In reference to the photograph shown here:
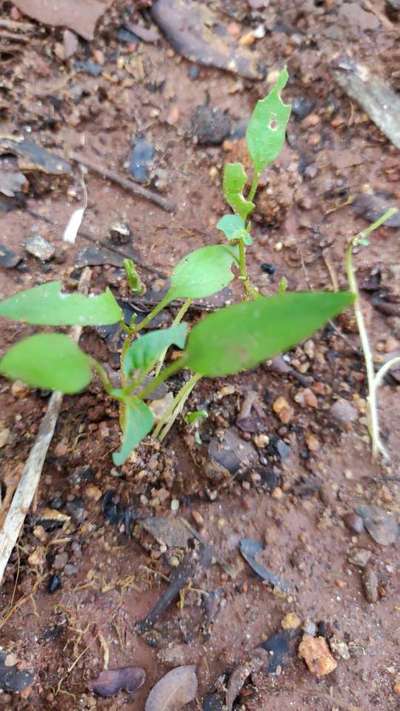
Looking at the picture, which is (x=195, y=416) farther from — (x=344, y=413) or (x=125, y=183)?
(x=125, y=183)

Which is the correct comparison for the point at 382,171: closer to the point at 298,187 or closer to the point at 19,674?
the point at 298,187

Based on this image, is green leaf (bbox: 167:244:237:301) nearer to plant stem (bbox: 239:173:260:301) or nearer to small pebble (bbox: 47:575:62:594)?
plant stem (bbox: 239:173:260:301)

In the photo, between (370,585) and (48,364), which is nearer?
(48,364)

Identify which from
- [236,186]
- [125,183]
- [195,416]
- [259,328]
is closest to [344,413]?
[195,416]

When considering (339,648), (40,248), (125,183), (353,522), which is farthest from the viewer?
(125,183)

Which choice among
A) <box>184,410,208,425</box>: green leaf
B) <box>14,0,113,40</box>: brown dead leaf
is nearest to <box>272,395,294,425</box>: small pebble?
<box>184,410,208,425</box>: green leaf
